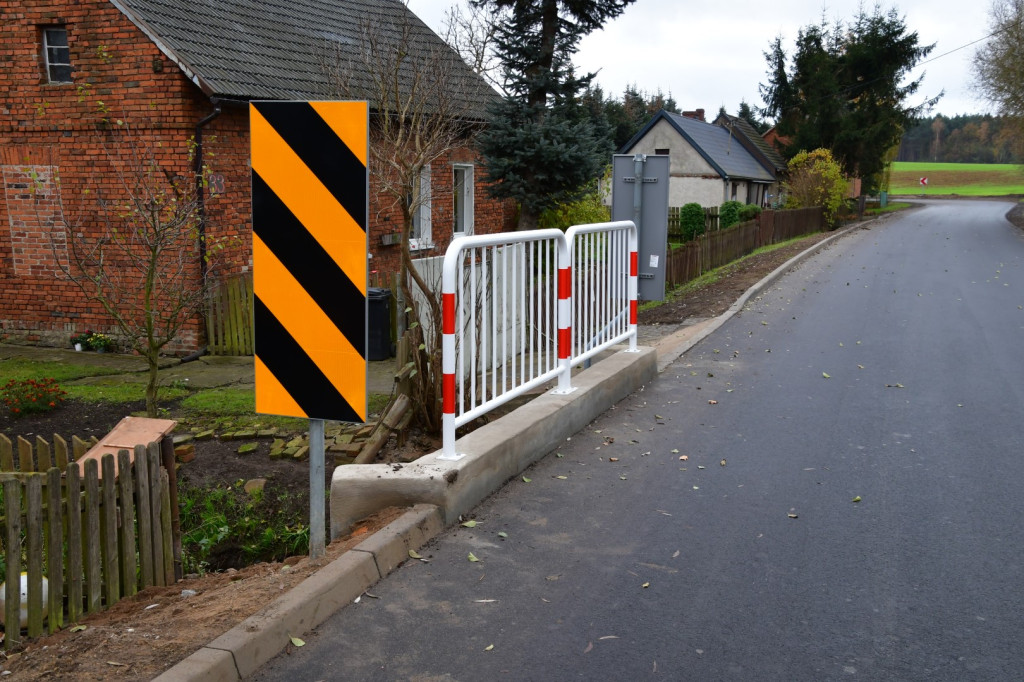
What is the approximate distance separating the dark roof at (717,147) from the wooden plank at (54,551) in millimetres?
45785

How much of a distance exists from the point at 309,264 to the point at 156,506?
68.0 inches

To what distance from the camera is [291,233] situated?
418 centimetres

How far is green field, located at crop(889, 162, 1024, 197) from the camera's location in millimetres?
94556

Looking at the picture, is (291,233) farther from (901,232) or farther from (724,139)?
(724,139)

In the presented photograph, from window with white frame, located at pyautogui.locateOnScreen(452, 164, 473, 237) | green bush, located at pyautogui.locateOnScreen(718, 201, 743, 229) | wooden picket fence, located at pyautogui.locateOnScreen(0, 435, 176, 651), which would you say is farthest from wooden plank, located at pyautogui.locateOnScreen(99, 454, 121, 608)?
green bush, located at pyautogui.locateOnScreen(718, 201, 743, 229)

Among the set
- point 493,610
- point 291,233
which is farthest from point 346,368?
point 493,610

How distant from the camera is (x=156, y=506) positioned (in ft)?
16.3

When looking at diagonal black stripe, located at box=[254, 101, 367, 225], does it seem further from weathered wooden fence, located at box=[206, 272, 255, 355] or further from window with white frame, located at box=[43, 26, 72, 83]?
window with white frame, located at box=[43, 26, 72, 83]

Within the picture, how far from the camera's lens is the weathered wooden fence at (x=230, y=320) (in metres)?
13.3

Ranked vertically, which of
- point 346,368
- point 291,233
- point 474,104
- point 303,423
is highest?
point 474,104

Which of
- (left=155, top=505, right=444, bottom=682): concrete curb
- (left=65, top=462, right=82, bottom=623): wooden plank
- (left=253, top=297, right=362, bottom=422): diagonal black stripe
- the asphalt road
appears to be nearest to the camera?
(left=155, top=505, right=444, bottom=682): concrete curb

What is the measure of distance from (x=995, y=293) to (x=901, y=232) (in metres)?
20.2

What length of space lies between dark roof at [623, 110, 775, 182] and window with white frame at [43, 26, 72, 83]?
37.8 m

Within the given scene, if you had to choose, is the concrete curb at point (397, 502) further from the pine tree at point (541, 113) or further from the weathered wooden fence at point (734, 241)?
the weathered wooden fence at point (734, 241)
